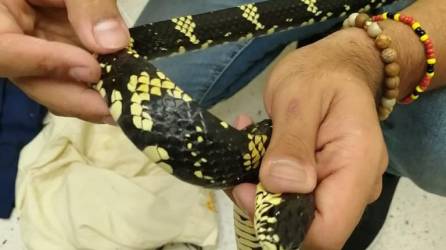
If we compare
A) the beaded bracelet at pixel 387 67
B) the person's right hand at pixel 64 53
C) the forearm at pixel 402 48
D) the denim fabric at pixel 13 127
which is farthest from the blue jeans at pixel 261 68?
the denim fabric at pixel 13 127

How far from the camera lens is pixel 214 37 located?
34.9 inches

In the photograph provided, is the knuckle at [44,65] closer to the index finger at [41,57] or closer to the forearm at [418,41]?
the index finger at [41,57]

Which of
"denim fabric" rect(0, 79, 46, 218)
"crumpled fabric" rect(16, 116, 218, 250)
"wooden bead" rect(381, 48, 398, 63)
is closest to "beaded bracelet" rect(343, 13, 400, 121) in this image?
"wooden bead" rect(381, 48, 398, 63)

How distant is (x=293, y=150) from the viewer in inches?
21.5

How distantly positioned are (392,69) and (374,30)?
→ 0.06 metres

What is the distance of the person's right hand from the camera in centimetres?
67

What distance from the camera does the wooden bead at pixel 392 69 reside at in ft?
2.35

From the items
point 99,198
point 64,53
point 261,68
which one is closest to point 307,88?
point 64,53

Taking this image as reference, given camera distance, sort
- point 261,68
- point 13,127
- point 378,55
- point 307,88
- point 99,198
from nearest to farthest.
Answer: point 307,88
point 378,55
point 261,68
point 99,198
point 13,127

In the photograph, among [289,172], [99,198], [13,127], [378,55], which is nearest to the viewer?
[289,172]

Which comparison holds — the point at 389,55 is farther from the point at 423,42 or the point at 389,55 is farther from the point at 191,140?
the point at 191,140

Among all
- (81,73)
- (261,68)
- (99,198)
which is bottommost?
(99,198)

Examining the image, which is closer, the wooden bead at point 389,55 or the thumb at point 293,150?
the thumb at point 293,150

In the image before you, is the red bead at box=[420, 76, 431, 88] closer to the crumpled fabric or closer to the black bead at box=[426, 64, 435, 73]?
the black bead at box=[426, 64, 435, 73]
